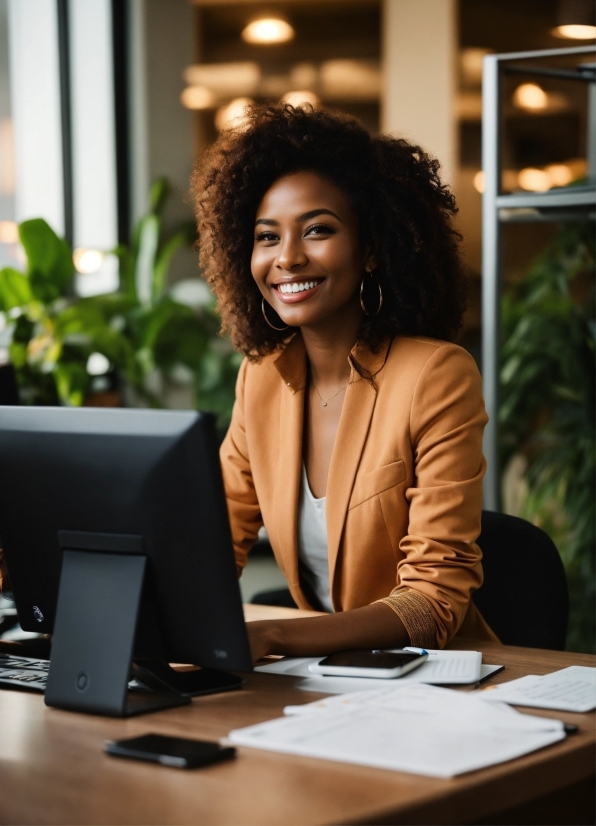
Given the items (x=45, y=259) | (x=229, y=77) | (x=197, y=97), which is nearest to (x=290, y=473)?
(x=45, y=259)

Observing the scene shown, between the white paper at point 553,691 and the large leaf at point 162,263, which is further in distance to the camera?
the large leaf at point 162,263

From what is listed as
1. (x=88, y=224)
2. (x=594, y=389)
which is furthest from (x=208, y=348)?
(x=594, y=389)

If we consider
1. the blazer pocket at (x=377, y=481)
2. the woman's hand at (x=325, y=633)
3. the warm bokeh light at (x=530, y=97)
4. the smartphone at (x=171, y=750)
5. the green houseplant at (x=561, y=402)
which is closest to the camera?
the smartphone at (x=171, y=750)

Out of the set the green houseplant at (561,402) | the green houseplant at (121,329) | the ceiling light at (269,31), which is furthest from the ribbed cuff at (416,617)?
the ceiling light at (269,31)

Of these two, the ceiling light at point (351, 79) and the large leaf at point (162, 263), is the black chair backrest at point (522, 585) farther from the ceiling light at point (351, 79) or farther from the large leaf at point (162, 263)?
the ceiling light at point (351, 79)

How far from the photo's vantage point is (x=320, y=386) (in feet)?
6.44

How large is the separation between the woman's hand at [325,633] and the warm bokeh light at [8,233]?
2.91 m

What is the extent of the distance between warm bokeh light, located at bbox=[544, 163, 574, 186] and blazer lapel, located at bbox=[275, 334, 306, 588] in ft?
11.6

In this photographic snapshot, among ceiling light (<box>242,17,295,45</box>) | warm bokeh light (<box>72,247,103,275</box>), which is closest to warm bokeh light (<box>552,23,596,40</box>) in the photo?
warm bokeh light (<box>72,247,103,275</box>)

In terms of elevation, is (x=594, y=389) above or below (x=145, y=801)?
above

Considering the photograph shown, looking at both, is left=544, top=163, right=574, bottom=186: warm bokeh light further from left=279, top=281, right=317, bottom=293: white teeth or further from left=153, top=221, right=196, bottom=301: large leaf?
left=279, top=281, right=317, bottom=293: white teeth

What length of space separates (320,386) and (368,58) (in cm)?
369

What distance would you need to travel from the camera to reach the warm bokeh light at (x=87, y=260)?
13.4 feet

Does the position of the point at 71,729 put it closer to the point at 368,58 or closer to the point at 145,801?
the point at 145,801
